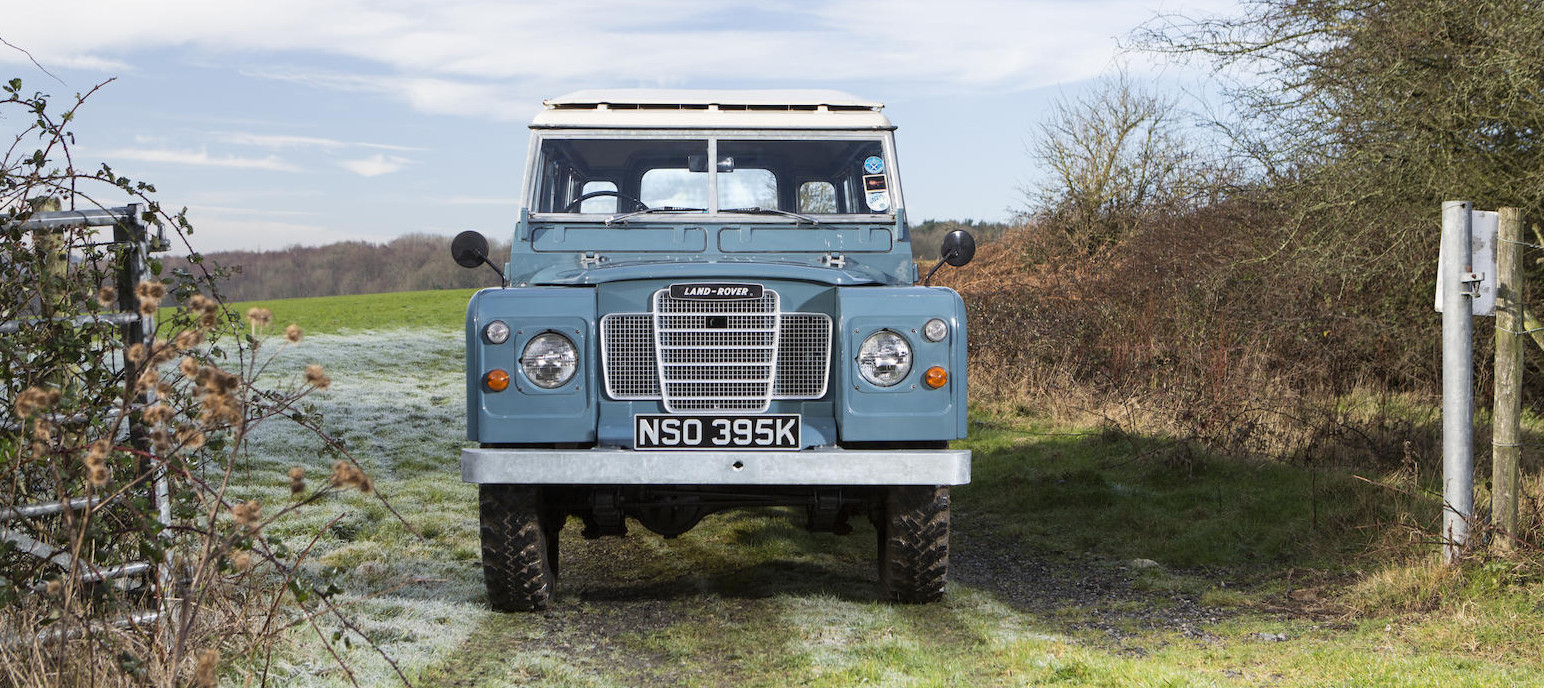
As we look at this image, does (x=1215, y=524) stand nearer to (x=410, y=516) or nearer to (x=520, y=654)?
(x=520, y=654)

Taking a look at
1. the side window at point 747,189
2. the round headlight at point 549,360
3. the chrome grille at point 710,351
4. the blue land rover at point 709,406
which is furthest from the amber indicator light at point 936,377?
the side window at point 747,189

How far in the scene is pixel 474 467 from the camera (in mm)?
4727

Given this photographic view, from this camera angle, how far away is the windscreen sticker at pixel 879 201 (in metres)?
6.30

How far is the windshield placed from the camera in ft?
20.4

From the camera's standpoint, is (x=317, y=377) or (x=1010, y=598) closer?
(x=317, y=377)

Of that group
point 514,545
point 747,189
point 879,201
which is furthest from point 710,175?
point 514,545

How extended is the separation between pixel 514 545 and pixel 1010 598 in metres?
2.45

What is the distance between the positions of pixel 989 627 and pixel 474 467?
2.28 metres

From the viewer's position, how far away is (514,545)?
5043 millimetres

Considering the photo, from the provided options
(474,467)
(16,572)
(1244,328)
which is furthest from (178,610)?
(1244,328)

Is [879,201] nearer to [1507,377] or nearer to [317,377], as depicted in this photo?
[1507,377]

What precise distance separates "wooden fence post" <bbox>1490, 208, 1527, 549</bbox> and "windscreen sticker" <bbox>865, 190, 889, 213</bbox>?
290 cm

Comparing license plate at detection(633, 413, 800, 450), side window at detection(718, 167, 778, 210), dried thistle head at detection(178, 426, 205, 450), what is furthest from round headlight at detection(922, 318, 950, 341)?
dried thistle head at detection(178, 426, 205, 450)

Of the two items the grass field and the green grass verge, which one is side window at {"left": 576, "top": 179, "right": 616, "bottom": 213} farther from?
the green grass verge
